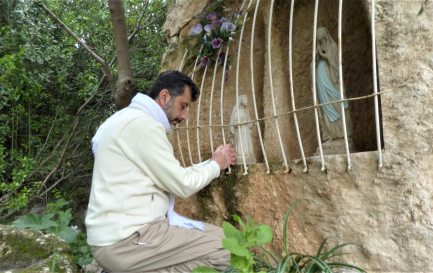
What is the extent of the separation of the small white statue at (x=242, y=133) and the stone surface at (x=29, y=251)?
135cm

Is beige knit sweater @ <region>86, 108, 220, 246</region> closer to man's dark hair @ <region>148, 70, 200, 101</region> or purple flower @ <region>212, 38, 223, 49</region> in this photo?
man's dark hair @ <region>148, 70, 200, 101</region>

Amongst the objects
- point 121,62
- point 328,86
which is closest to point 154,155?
point 328,86

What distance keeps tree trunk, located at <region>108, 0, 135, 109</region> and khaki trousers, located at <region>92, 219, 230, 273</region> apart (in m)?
2.03

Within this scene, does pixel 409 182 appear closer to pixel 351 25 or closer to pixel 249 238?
pixel 249 238

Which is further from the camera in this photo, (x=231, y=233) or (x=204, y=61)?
(x=204, y=61)

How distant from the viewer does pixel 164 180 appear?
2.12 m

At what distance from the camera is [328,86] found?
301cm

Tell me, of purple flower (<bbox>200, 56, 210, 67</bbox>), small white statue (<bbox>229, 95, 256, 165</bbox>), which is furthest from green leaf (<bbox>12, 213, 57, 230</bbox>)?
purple flower (<bbox>200, 56, 210, 67</bbox>)

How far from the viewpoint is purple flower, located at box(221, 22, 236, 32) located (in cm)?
324

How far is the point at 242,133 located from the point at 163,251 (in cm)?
137

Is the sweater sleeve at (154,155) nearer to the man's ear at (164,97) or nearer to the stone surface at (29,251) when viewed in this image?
the man's ear at (164,97)

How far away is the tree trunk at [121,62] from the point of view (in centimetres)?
394

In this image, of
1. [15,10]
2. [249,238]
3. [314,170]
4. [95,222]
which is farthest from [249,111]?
[15,10]

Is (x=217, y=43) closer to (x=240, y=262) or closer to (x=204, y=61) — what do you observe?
(x=204, y=61)
